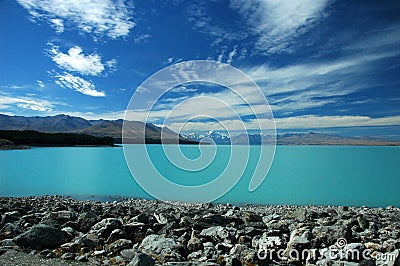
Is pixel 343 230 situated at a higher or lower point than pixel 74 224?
higher

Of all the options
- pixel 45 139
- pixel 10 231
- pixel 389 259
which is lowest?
pixel 10 231

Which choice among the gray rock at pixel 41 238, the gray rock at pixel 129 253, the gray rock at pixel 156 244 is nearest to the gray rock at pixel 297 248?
the gray rock at pixel 156 244

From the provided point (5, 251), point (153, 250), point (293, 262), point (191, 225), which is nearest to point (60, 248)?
point (5, 251)

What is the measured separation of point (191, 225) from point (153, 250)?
2.42 meters

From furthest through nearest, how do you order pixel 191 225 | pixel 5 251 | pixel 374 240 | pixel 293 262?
pixel 191 225 → pixel 374 240 → pixel 5 251 → pixel 293 262

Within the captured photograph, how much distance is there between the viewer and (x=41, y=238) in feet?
28.1

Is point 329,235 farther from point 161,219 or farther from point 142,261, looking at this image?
point 161,219

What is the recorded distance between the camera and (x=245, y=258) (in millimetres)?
7289

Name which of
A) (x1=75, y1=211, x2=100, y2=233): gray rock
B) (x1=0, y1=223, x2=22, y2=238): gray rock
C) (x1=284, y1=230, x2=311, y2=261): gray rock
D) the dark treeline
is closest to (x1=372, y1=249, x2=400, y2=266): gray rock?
(x1=284, y1=230, x2=311, y2=261): gray rock

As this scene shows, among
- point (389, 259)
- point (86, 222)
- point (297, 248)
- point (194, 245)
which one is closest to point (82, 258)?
point (194, 245)

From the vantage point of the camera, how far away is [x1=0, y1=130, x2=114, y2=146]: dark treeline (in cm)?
11119

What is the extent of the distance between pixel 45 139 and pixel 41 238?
126 metres

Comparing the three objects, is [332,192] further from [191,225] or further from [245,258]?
[245,258]

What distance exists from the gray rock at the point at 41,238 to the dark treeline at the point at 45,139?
11319 cm
